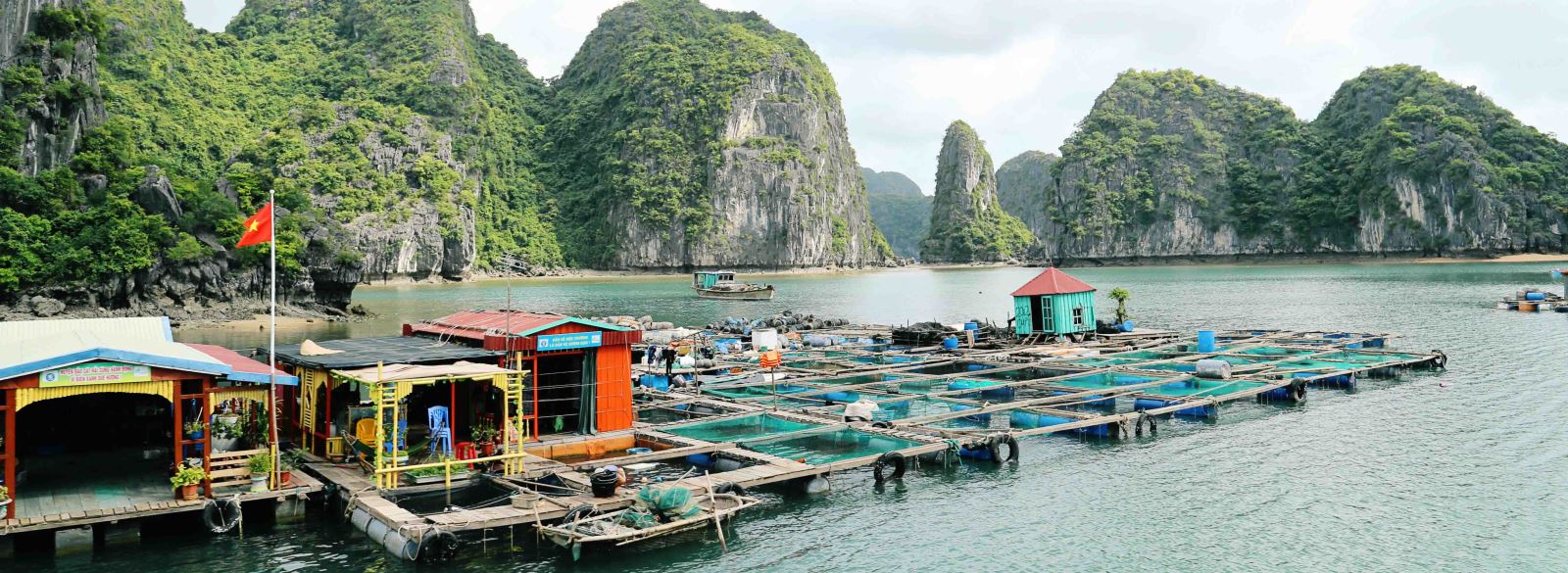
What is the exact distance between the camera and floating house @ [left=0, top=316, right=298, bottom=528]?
1534cm

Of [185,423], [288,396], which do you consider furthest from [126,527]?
[288,396]

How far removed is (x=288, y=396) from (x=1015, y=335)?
32764mm

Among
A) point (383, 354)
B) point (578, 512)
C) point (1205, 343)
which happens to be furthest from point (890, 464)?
point (1205, 343)

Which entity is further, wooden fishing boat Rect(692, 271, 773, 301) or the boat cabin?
the boat cabin

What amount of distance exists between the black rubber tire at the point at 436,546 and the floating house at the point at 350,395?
4220 mm

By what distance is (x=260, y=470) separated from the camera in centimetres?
1722

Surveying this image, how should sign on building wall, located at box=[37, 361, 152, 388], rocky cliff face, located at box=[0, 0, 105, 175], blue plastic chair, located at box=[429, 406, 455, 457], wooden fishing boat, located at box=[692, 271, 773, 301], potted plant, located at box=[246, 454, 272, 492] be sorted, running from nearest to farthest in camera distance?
sign on building wall, located at box=[37, 361, 152, 388], potted plant, located at box=[246, 454, 272, 492], blue plastic chair, located at box=[429, 406, 455, 457], rocky cliff face, located at box=[0, 0, 105, 175], wooden fishing boat, located at box=[692, 271, 773, 301]

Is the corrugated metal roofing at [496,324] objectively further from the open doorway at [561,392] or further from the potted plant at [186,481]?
the potted plant at [186,481]

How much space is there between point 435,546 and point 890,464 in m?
9.80

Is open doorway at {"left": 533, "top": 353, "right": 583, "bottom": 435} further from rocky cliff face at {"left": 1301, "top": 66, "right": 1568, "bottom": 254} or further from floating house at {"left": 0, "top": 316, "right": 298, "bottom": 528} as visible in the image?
rocky cliff face at {"left": 1301, "top": 66, "right": 1568, "bottom": 254}

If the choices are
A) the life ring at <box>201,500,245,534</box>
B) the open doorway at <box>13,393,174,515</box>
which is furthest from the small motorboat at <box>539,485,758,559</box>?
the open doorway at <box>13,393,174,515</box>

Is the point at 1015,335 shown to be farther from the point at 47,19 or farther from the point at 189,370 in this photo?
the point at 47,19

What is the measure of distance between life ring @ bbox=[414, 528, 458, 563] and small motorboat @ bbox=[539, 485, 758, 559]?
1.38m

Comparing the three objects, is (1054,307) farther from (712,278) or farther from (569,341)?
(712,278)
